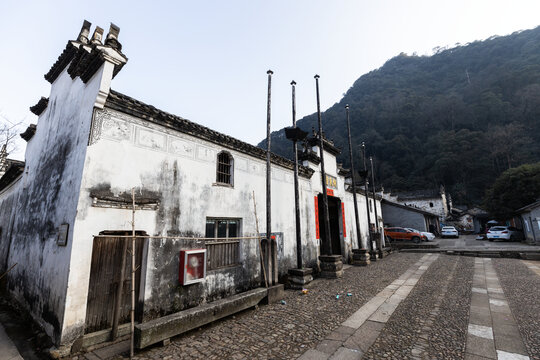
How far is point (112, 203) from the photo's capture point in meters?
5.18

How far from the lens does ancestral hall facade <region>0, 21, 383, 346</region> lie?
488 cm

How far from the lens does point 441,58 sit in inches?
2995

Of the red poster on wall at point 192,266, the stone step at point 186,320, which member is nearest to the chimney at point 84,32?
the red poster on wall at point 192,266

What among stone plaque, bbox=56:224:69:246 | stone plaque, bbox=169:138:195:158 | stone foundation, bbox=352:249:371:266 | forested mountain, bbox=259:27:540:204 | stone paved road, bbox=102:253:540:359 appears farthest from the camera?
forested mountain, bbox=259:27:540:204

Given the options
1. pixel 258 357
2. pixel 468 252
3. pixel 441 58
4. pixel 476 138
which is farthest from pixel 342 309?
pixel 441 58

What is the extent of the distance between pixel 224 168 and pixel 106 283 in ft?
15.3

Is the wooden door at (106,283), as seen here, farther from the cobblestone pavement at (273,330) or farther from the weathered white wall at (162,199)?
the cobblestone pavement at (273,330)

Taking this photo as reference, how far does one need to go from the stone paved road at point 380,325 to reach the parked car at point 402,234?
15.1 meters

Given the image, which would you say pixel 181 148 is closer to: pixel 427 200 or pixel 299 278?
pixel 299 278

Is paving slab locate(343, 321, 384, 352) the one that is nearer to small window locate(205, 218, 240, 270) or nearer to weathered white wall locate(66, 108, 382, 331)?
small window locate(205, 218, 240, 270)

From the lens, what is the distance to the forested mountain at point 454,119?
4291cm

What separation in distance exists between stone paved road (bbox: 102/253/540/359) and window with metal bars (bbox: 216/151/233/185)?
14.0 ft

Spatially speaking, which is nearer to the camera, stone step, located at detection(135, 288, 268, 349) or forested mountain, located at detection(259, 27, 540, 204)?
stone step, located at detection(135, 288, 268, 349)

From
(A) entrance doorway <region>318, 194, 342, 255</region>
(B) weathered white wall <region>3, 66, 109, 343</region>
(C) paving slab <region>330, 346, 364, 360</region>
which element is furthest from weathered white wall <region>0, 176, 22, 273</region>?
(A) entrance doorway <region>318, 194, 342, 255</region>
